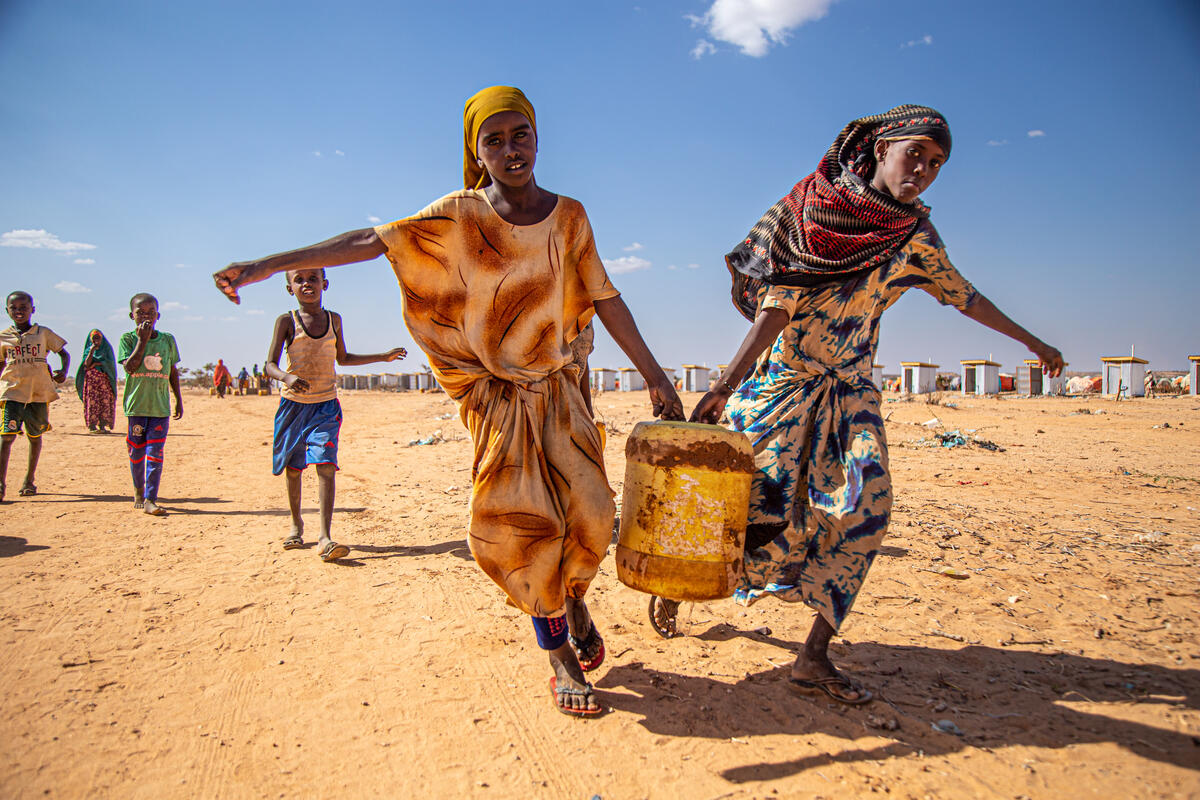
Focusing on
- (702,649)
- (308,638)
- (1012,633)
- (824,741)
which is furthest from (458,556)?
(1012,633)

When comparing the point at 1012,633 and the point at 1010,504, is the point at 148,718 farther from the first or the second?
the point at 1010,504

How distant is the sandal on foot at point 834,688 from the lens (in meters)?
2.54

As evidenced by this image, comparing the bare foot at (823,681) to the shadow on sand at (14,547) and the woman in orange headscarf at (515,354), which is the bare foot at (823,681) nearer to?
the woman in orange headscarf at (515,354)

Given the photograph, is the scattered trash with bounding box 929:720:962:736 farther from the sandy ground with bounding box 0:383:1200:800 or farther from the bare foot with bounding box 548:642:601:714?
the bare foot with bounding box 548:642:601:714

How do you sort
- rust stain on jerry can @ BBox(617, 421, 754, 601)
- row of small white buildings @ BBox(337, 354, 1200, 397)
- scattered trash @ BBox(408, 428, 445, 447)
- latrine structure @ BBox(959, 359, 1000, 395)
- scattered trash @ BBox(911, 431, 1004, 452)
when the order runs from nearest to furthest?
rust stain on jerry can @ BBox(617, 421, 754, 601)
scattered trash @ BBox(911, 431, 1004, 452)
scattered trash @ BBox(408, 428, 445, 447)
row of small white buildings @ BBox(337, 354, 1200, 397)
latrine structure @ BBox(959, 359, 1000, 395)

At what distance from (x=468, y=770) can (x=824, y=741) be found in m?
1.27

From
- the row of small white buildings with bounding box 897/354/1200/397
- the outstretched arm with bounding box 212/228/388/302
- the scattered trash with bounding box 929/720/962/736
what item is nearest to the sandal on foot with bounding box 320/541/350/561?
the outstretched arm with bounding box 212/228/388/302

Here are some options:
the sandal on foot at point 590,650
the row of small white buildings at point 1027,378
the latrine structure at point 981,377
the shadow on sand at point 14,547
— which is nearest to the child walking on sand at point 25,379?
the shadow on sand at point 14,547

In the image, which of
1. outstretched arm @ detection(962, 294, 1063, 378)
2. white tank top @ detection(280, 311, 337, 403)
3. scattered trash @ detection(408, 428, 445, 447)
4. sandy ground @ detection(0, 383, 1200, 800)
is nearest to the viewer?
sandy ground @ detection(0, 383, 1200, 800)

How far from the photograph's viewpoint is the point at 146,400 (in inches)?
256

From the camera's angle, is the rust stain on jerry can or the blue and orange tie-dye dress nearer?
the rust stain on jerry can

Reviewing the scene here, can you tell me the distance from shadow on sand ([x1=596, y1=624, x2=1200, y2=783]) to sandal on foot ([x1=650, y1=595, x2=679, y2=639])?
0.32m

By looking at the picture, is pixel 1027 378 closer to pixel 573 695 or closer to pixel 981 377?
pixel 981 377

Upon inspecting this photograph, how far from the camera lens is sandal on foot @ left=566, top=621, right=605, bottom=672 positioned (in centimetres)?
288
